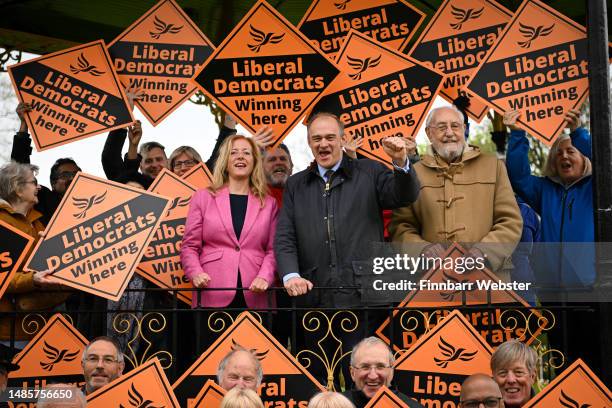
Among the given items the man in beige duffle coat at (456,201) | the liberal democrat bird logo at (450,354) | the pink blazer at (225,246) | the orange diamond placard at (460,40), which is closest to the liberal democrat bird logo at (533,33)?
the orange diamond placard at (460,40)

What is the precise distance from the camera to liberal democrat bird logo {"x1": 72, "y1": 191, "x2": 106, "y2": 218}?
8.17 m

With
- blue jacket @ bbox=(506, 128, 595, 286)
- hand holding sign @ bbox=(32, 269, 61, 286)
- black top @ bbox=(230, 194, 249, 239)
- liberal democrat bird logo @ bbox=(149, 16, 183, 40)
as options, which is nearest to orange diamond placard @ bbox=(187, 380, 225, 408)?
black top @ bbox=(230, 194, 249, 239)

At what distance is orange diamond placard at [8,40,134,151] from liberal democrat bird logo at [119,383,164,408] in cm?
246

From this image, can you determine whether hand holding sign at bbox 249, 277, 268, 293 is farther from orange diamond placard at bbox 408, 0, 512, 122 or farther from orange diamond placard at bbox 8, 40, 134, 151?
orange diamond placard at bbox 408, 0, 512, 122

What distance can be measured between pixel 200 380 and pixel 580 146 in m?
3.25

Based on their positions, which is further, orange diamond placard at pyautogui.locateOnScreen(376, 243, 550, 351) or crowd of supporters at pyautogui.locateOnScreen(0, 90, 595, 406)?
crowd of supporters at pyautogui.locateOnScreen(0, 90, 595, 406)

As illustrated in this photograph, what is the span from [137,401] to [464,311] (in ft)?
7.12

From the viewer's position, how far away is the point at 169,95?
30.8ft

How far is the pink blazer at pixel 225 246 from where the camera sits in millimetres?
7953

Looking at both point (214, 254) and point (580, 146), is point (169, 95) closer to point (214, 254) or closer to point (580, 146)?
point (214, 254)

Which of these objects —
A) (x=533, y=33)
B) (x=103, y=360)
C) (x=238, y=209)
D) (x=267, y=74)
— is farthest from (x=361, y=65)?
(x=103, y=360)

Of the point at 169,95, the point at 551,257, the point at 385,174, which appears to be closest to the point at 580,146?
the point at 551,257

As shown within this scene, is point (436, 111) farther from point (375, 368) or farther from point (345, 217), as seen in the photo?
point (375, 368)

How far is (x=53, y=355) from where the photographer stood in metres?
8.00
